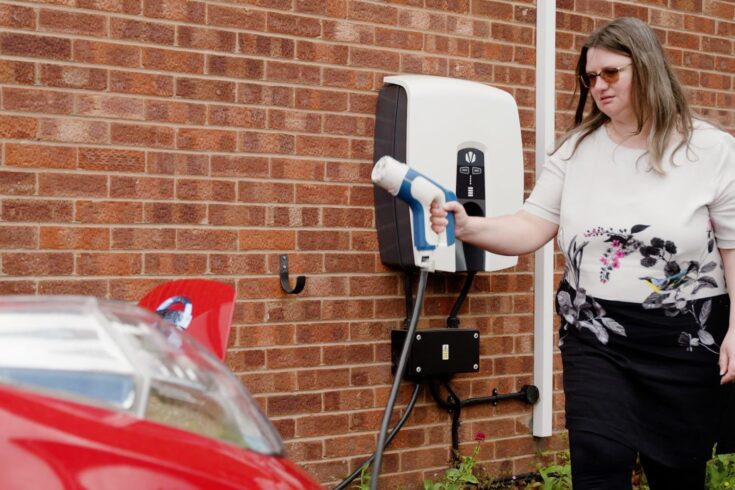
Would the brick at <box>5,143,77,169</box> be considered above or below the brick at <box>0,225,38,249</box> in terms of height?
above

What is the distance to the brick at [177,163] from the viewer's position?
4.11m

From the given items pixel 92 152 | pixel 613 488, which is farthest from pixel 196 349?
pixel 92 152

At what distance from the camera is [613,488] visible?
310 cm

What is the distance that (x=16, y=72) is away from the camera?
3.85m

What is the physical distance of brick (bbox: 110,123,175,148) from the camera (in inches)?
159

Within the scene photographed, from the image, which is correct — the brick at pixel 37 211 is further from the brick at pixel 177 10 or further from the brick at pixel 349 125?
the brick at pixel 349 125

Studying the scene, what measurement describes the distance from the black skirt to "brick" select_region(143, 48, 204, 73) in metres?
1.81

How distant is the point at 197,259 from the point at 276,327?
1.46 ft

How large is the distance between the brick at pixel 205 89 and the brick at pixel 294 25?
0.32 meters

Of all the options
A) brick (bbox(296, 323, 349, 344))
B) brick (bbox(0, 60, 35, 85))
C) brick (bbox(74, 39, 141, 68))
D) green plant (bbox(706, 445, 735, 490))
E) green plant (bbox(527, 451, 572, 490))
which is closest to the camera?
brick (bbox(0, 60, 35, 85))

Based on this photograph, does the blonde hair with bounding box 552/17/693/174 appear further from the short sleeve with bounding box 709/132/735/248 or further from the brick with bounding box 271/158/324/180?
the brick with bounding box 271/158/324/180

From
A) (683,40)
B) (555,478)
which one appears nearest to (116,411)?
(555,478)

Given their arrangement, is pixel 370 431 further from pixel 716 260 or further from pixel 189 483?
pixel 189 483

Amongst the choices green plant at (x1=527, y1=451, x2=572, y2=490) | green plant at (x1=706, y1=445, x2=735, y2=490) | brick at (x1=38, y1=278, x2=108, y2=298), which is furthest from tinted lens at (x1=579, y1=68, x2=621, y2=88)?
green plant at (x1=706, y1=445, x2=735, y2=490)
